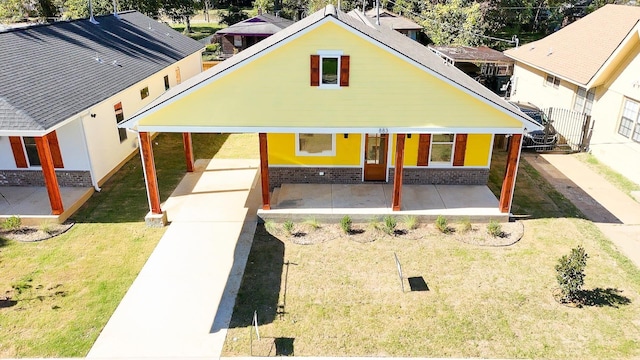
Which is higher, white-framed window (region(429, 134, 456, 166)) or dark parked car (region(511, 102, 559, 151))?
white-framed window (region(429, 134, 456, 166))

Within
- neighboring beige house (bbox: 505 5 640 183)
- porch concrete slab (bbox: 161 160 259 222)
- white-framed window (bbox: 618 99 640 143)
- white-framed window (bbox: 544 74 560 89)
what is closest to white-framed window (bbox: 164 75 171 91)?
porch concrete slab (bbox: 161 160 259 222)

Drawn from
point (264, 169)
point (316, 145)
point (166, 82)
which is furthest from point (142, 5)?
point (264, 169)

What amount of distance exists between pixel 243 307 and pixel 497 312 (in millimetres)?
5700

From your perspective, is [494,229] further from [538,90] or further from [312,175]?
[538,90]

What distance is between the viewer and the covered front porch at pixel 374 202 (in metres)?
13.6

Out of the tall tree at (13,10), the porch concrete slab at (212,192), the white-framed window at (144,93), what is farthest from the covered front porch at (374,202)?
the tall tree at (13,10)

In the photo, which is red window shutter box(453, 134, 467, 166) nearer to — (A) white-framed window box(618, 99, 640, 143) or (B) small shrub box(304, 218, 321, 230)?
(B) small shrub box(304, 218, 321, 230)

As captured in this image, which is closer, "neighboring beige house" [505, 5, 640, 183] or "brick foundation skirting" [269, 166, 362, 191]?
"brick foundation skirting" [269, 166, 362, 191]

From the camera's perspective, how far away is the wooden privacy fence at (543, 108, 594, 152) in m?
19.7

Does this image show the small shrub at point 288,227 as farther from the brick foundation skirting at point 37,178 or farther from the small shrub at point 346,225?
the brick foundation skirting at point 37,178

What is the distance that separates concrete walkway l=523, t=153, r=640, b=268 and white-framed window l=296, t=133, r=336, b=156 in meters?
8.49

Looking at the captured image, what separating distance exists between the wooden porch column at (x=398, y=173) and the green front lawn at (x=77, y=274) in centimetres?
712

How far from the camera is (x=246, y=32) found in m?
39.7

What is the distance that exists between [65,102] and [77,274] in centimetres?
625
